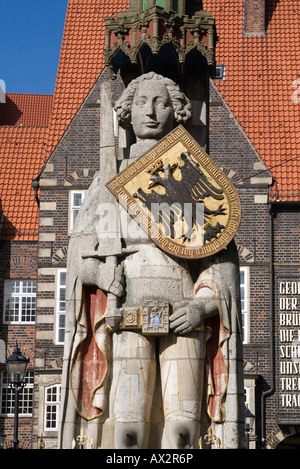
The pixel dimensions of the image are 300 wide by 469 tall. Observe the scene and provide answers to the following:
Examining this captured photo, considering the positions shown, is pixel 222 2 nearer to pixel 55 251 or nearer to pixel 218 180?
pixel 55 251

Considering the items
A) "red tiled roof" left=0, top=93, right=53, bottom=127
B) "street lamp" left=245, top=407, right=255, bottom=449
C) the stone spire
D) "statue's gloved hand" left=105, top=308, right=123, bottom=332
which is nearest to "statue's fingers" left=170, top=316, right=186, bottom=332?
"statue's gloved hand" left=105, top=308, right=123, bottom=332

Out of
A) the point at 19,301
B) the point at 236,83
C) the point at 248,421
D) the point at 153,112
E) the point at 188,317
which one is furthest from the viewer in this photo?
the point at 236,83

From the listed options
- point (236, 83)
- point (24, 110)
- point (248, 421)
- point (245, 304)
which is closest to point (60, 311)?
point (245, 304)

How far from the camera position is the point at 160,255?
1041cm

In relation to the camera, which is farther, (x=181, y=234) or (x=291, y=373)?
(x=291, y=373)

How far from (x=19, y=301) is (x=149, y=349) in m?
20.2

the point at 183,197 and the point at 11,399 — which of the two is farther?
the point at 11,399

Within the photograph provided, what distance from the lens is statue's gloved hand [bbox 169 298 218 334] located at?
398 inches

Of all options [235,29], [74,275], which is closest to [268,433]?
[235,29]

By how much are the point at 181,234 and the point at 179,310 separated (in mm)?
634

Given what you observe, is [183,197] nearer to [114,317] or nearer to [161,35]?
[114,317]

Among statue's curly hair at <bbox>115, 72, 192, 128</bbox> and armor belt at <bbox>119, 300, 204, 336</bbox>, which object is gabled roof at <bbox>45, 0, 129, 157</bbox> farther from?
armor belt at <bbox>119, 300, 204, 336</bbox>

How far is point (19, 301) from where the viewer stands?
30172 millimetres

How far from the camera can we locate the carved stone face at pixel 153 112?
35.3 feet
